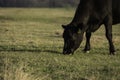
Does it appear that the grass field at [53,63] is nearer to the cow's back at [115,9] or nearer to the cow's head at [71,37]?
the cow's head at [71,37]

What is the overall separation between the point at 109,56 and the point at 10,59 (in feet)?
13.0

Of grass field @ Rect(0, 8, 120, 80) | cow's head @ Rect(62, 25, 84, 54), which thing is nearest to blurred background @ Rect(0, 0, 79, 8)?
grass field @ Rect(0, 8, 120, 80)

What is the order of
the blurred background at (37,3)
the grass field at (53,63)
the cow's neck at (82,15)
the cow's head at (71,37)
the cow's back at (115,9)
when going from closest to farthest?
the grass field at (53,63), the cow's head at (71,37), the cow's neck at (82,15), the cow's back at (115,9), the blurred background at (37,3)

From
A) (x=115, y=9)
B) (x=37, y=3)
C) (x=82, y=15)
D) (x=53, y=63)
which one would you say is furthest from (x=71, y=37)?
(x=37, y=3)

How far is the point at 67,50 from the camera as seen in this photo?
1555cm

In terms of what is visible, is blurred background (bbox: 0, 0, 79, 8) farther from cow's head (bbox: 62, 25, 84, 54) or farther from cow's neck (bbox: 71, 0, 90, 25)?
cow's head (bbox: 62, 25, 84, 54)

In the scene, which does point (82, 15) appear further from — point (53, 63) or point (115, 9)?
point (53, 63)

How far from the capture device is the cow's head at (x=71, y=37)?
15.3 metres

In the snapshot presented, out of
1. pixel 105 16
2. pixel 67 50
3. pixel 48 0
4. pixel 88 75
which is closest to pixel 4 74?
pixel 88 75

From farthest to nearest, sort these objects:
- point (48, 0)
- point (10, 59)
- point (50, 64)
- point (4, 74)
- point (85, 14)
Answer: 1. point (48, 0)
2. point (85, 14)
3. point (10, 59)
4. point (50, 64)
5. point (4, 74)

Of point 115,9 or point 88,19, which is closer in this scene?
point 88,19

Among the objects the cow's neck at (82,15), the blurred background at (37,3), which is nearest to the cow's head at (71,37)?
the cow's neck at (82,15)

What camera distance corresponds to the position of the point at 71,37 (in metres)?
15.3

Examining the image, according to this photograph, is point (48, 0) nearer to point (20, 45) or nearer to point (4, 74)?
point (20, 45)
